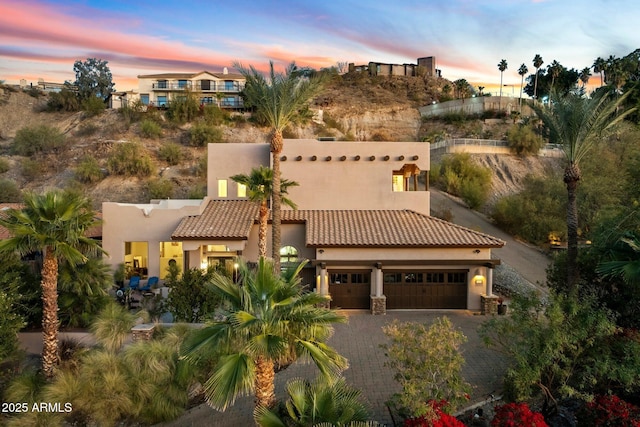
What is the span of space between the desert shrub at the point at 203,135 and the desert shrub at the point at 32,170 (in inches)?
687

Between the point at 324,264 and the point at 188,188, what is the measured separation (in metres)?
29.4

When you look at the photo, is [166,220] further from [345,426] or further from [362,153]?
[345,426]

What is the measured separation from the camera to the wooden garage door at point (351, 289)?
791 inches

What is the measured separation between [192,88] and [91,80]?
17.1 metres

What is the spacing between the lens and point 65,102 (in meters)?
67.9

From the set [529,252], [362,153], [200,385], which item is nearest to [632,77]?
[529,252]

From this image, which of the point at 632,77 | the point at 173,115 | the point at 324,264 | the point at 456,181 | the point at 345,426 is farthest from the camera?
the point at 632,77

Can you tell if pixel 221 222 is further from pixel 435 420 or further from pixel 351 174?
pixel 435 420

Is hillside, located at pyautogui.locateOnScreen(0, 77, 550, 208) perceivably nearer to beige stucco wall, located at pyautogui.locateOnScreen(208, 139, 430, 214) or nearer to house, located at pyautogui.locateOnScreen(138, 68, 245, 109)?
house, located at pyautogui.locateOnScreen(138, 68, 245, 109)

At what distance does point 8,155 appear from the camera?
53.9 meters

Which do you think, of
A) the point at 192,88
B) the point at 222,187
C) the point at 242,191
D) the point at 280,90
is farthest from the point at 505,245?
the point at 192,88

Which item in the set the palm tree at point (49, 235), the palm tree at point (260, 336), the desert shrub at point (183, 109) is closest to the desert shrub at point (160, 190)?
the desert shrub at point (183, 109)

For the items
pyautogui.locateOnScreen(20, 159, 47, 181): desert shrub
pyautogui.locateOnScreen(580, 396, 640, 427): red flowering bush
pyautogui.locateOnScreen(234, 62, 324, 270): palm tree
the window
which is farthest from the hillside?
pyautogui.locateOnScreen(580, 396, 640, 427): red flowering bush

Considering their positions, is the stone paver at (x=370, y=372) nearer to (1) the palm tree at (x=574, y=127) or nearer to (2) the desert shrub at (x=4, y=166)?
(1) the palm tree at (x=574, y=127)
